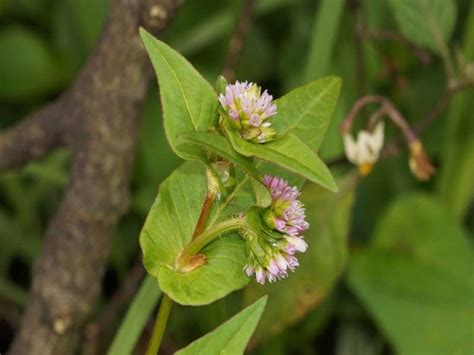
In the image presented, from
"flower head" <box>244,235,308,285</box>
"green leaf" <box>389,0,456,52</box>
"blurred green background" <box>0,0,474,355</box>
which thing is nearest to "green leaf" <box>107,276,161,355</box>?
"blurred green background" <box>0,0,474,355</box>

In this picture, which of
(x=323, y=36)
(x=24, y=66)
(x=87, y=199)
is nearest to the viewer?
(x=87, y=199)

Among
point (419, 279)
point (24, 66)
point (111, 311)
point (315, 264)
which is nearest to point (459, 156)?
point (419, 279)

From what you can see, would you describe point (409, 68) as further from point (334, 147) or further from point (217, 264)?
point (217, 264)

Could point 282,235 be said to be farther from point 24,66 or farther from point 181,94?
point 24,66

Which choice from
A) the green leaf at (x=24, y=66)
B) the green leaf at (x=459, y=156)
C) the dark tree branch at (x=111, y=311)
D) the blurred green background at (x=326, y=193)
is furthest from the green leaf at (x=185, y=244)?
the green leaf at (x=24, y=66)

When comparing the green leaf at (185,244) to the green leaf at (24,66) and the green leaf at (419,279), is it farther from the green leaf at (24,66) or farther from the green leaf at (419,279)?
the green leaf at (24,66)

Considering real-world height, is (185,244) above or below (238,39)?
above
